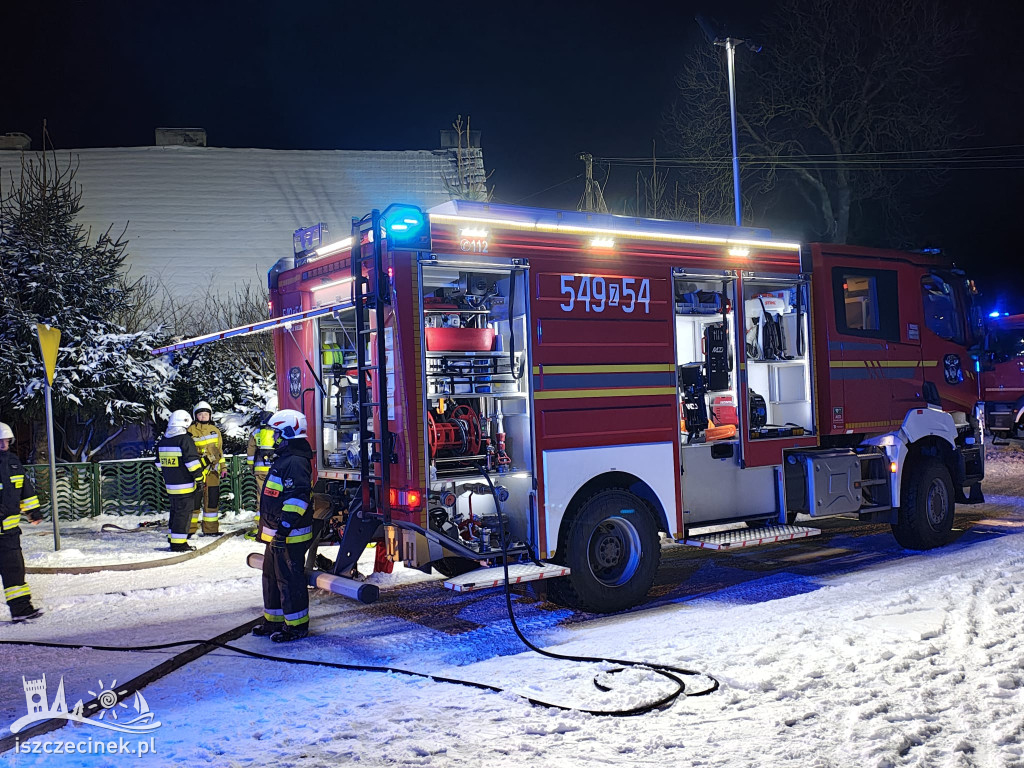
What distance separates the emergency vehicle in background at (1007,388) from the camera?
20.9 m

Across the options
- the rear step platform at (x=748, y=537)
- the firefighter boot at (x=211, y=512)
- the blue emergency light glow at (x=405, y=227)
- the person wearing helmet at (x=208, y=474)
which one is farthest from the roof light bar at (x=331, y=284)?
the firefighter boot at (x=211, y=512)

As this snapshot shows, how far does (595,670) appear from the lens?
5.51 metres

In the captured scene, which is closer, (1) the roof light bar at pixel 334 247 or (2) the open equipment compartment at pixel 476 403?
(2) the open equipment compartment at pixel 476 403

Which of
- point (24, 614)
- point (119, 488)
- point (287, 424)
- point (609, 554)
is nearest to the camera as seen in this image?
point (287, 424)

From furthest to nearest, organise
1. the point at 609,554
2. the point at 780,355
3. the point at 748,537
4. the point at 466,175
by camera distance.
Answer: the point at 466,175 < the point at 780,355 < the point at 748,537 < the point at 609,554

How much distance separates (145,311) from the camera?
20.4 meters

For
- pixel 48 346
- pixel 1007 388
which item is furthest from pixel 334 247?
pixel 1007 388

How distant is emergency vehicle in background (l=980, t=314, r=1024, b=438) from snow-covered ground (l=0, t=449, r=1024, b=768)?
1365cm

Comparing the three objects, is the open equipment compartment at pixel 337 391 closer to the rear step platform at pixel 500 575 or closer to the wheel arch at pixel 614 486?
the rear step platform at pixel 500 575

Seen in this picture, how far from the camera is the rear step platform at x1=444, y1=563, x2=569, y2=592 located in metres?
6.31

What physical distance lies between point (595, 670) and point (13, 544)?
5269 mm

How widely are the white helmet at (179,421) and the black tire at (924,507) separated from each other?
27.2ft

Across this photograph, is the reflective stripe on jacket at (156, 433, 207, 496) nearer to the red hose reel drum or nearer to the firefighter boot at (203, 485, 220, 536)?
the firefighter boot at (203, 485, 220, 536)

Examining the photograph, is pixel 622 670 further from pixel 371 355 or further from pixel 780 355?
pixel 780 355
